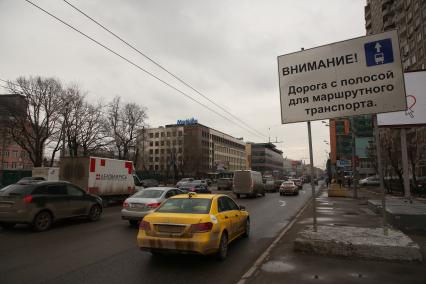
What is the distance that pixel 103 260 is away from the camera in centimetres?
752

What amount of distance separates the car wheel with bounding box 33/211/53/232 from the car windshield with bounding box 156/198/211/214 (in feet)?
18.1

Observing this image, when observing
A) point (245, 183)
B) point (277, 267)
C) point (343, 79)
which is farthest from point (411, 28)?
point (277, 267)

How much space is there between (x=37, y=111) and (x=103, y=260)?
129ft

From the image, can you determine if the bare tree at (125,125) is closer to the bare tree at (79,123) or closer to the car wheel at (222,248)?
the bare tree at (79,123)

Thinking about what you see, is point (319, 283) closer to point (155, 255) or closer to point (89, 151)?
point (155, 255)

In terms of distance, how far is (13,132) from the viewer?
137 feet

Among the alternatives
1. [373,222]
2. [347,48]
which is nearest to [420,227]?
[373,222]

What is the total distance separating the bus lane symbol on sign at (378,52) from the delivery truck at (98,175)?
15.8 metres

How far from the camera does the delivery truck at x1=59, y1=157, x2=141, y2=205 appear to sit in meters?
19.6

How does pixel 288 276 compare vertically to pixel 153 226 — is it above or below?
below

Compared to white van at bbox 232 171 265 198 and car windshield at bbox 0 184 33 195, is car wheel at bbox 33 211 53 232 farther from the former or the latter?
white van at bbox 232 171 265 198

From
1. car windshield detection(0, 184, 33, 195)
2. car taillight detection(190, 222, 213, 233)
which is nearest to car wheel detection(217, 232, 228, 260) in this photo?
car taillight detection(190, 222, 213, 233)

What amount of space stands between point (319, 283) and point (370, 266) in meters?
1.54

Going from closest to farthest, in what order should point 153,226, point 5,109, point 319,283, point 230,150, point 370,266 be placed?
1. point 319,283
2. point 370,266
3. point 153,226
4. point 5,109
5. point 230,150
